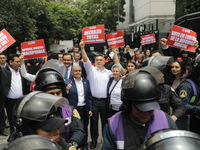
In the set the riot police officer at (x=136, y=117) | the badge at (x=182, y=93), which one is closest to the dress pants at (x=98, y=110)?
the badge at (x=182, y=93)

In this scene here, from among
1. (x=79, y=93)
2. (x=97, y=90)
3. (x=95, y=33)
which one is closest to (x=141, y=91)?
(x=79, y=93)

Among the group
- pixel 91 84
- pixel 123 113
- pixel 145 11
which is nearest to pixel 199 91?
pixel 123 113

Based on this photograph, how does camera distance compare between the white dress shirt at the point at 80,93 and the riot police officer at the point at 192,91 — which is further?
the white dress shirt at the point at 80,93

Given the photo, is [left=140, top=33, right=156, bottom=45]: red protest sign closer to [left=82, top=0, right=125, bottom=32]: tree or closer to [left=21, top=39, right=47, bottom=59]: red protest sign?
[left=21, top=39, right=47, bottom=59]: red protest sign

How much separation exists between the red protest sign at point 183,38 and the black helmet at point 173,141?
16.2 feet

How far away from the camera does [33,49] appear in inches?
245

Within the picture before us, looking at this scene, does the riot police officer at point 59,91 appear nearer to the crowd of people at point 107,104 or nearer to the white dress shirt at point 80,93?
the crowd of people at point 107,104

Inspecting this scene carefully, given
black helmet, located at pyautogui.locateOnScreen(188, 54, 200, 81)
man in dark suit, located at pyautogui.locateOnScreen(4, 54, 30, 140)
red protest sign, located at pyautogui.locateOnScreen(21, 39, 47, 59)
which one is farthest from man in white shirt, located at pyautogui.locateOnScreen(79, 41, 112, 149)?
black helmet, located at pyautogui.locateOnScreen(188, 54, 200, 81)

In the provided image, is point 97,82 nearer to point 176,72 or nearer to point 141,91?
point 176,72

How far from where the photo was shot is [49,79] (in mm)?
2510

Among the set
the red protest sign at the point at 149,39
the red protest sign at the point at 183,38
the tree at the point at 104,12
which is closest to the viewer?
the red protest sign at the point at 183,38

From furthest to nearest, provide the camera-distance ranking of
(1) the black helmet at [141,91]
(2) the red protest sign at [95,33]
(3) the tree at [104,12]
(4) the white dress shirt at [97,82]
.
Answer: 1. (3) the tree at [104,12]
2. (2) the red protest sign at [95,33]
3. (4) the white dress shirt at [97,82]
4. (1) the black helmet at [141,91]

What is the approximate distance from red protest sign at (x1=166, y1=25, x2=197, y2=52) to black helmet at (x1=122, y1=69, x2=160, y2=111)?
423 cm

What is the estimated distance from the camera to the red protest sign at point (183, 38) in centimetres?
564
